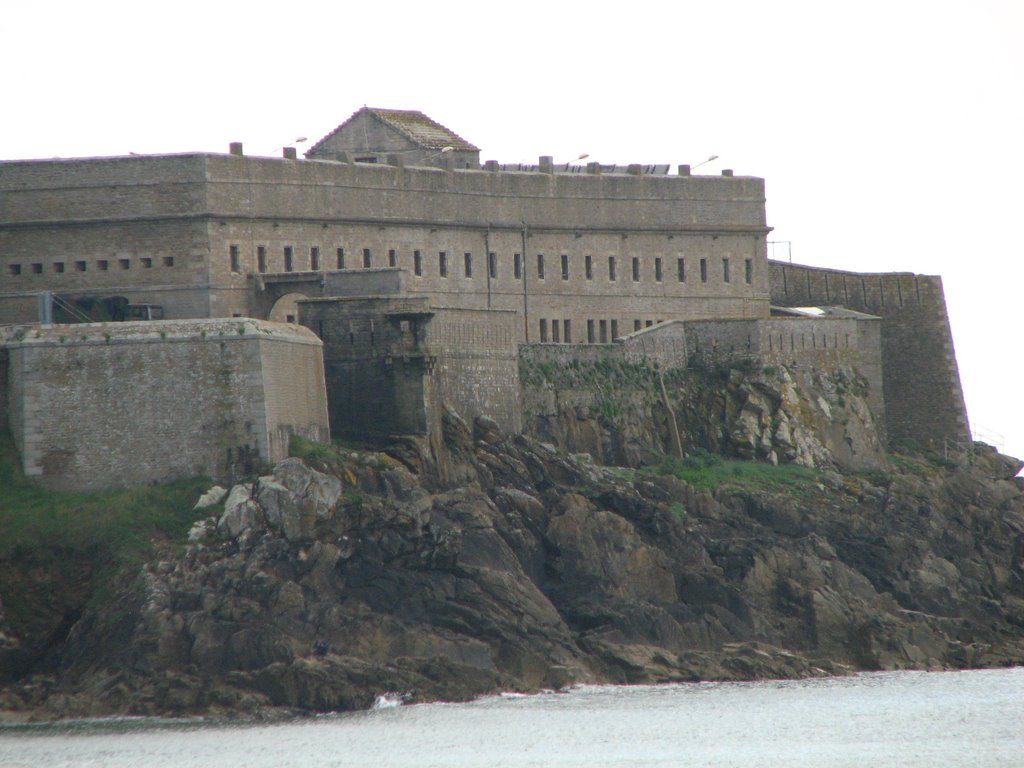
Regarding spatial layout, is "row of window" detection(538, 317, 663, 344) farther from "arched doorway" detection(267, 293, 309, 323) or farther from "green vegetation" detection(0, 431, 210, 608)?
"green vegetation" detection(0, 431, 210, 608)

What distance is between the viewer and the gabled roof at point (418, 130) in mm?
96938

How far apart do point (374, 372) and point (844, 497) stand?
1507cm

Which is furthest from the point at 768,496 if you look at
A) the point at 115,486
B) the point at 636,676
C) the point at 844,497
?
the point at 115,486

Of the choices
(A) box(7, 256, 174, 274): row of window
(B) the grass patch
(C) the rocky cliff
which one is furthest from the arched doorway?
(B) the grass patch

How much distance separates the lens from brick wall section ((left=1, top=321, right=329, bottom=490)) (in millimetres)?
78438

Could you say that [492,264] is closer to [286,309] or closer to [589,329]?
[589,329]

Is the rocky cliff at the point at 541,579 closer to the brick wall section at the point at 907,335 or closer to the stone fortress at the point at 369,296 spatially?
the stone fortress at the point at 369,296

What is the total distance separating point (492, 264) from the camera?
3696 inches

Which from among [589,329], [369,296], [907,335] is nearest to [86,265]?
[369,296]

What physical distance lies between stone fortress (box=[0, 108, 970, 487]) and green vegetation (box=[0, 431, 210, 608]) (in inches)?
24.7

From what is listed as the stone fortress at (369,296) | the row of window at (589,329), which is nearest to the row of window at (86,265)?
the stone fortress at (369,296)

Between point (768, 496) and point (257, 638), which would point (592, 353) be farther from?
point (257, 638)

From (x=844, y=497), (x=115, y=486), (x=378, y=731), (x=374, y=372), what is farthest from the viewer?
(x=844, y=497)

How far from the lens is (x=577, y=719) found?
74.2 m
